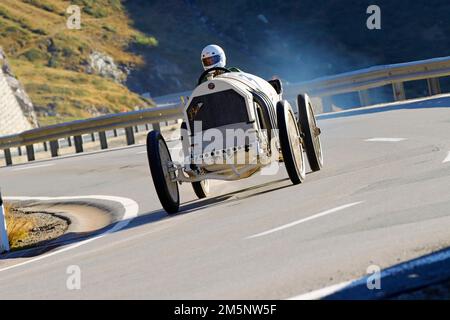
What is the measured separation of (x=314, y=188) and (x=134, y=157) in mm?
11084

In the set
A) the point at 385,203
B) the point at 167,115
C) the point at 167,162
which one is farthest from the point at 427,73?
the point at 385,203

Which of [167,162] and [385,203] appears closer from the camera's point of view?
[385,203]

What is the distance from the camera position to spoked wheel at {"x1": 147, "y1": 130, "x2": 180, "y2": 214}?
1208 cm

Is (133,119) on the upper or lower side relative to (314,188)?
upper

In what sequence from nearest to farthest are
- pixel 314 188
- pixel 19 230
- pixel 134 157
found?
pixel 314 188
pixel 19 230
pixel 134 157

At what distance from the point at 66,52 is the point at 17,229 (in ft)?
207

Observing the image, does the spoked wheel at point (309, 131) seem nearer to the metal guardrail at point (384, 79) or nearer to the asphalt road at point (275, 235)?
the asphalt road at point (275, 235)

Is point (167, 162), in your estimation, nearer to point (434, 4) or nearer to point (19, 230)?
point (19, 230)

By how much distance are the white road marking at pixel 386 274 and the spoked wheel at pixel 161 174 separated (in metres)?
5.73

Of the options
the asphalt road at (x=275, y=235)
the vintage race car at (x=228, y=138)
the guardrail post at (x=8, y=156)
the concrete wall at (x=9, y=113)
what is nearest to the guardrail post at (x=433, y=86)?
the asphalt road at (x=275, y=235)

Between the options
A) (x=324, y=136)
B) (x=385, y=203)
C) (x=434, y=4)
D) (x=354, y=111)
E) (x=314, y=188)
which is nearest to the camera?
(x=385, y=203)

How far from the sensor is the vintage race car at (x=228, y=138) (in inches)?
477

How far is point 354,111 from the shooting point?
26.8 m

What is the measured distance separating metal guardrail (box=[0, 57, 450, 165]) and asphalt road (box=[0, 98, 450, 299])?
12.6m
